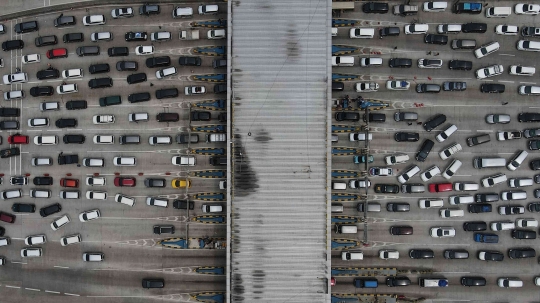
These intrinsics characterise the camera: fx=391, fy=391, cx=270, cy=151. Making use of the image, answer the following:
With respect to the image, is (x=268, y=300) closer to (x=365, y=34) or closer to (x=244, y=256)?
(x=244, y=256)

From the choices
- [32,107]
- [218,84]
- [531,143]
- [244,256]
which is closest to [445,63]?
[531,143]

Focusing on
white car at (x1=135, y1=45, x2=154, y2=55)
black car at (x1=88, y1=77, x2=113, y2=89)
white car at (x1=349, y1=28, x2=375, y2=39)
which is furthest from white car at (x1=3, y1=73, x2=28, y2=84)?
white car at (x1=349, y1=28, x2=375, y2=39)

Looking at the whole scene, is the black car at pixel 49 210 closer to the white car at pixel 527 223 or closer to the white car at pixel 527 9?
the white car at pixel 527 223

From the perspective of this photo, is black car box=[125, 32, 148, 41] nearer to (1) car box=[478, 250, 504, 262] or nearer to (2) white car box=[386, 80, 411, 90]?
(2) white car box=[386, 80, 411, 90]

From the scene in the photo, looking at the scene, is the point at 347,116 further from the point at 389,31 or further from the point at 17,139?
the point at 17,139

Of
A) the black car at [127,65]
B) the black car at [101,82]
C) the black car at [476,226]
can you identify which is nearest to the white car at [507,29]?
the black car at [476,226]

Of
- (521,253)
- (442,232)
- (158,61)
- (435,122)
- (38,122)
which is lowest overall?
(521,253)

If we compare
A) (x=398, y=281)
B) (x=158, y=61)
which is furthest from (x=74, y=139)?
(x=398, y=281)
